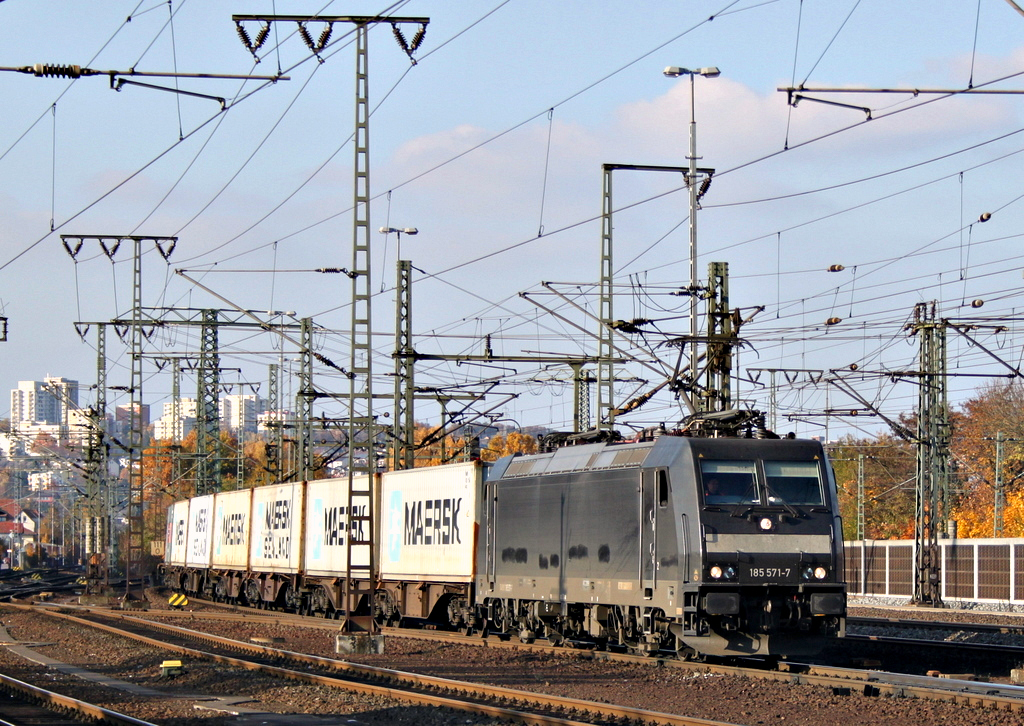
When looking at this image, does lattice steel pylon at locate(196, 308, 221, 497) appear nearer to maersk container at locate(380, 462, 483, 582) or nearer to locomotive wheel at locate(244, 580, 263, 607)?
locomotive wheel at locate(244, 580, 263, 607)

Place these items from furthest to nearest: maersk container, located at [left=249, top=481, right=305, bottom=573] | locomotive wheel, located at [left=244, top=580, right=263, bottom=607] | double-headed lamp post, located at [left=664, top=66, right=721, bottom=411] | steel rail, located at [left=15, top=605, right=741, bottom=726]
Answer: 1. locomotive wheel, located at [left=244, top=580, right=263, bottom=607]
2. maersk container, located at [left=249, top=481, right=305, bottom=573]
3. double-headed lamp post, located at [left=664, top=66, right=721, bottom=411]
4. steel rail, located at [left=15, top=605, right=741, bottom=726]

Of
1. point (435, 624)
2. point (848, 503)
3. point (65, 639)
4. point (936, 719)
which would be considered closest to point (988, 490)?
point (848, 503)

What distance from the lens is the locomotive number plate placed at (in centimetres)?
2047

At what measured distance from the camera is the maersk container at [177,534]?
189ft

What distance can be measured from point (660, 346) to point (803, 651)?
1581 centimetres

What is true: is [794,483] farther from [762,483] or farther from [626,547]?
[626,547]

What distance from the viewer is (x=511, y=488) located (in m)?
27.1

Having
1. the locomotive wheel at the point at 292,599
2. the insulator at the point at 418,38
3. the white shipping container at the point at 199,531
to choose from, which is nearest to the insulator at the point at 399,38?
the insulator at the point at 418,38

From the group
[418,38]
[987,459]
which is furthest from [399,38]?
[987,459]

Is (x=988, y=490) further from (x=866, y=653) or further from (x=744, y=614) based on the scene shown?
(x=744, y=614)

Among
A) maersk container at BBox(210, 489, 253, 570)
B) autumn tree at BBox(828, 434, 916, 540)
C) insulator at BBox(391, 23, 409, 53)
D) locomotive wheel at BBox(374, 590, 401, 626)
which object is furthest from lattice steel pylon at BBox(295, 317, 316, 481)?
autumn tree at BBox(828, 434, 916, 540)

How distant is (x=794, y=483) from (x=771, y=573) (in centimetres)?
158

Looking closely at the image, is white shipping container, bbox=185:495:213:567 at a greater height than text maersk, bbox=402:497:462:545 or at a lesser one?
lesser

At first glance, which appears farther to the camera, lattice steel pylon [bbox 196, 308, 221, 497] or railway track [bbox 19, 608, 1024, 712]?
lattice steel pylon [bbox 196, 308, 221, 497]
